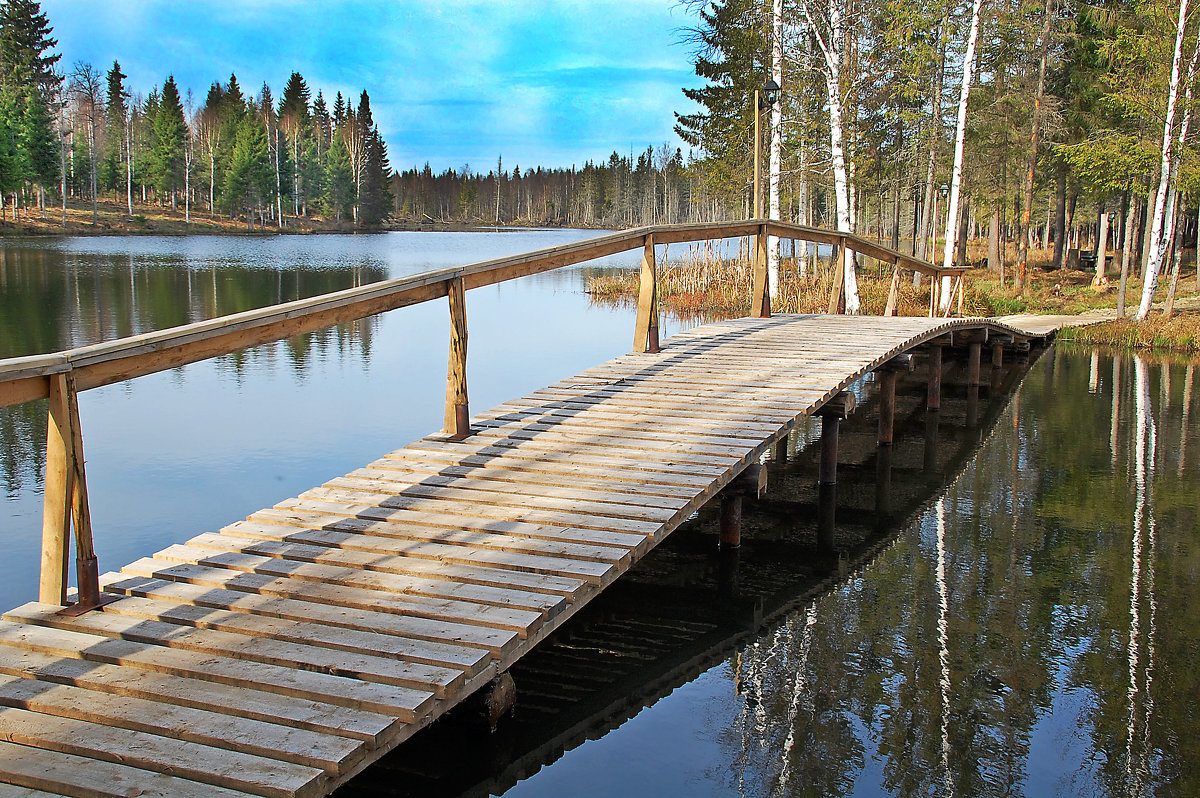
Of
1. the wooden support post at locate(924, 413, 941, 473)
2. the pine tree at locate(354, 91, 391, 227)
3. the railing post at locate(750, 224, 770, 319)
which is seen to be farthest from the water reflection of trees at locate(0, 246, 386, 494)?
the pine tree at locate(354, 91, 391, 227)

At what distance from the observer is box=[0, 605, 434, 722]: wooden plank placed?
3.57 metres

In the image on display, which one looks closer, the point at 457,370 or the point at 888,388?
the point at 457,370

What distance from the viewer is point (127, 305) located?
2281 centimetres

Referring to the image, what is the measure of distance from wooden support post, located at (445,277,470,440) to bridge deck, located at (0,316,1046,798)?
134 millimetres

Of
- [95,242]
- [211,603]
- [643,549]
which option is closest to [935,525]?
[643,549]

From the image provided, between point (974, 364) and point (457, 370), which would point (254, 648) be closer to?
point (457, 370)

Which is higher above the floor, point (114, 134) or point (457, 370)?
point (114, 134)

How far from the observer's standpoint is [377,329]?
71.1 feet

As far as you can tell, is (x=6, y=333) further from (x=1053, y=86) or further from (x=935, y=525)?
(x=1053, y=86)

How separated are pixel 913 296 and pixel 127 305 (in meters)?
17.9

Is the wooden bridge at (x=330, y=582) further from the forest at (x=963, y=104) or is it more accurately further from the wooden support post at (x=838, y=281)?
the forest at (x=963, y=104)

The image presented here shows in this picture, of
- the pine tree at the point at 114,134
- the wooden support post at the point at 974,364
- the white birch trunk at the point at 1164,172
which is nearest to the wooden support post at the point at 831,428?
the wooden support post at the point at 974,364

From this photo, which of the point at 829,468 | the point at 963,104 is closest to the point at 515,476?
the point at 829,468

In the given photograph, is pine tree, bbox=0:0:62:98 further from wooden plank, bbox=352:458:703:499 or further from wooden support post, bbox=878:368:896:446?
wooden plank, bbox=352:458:703:499
